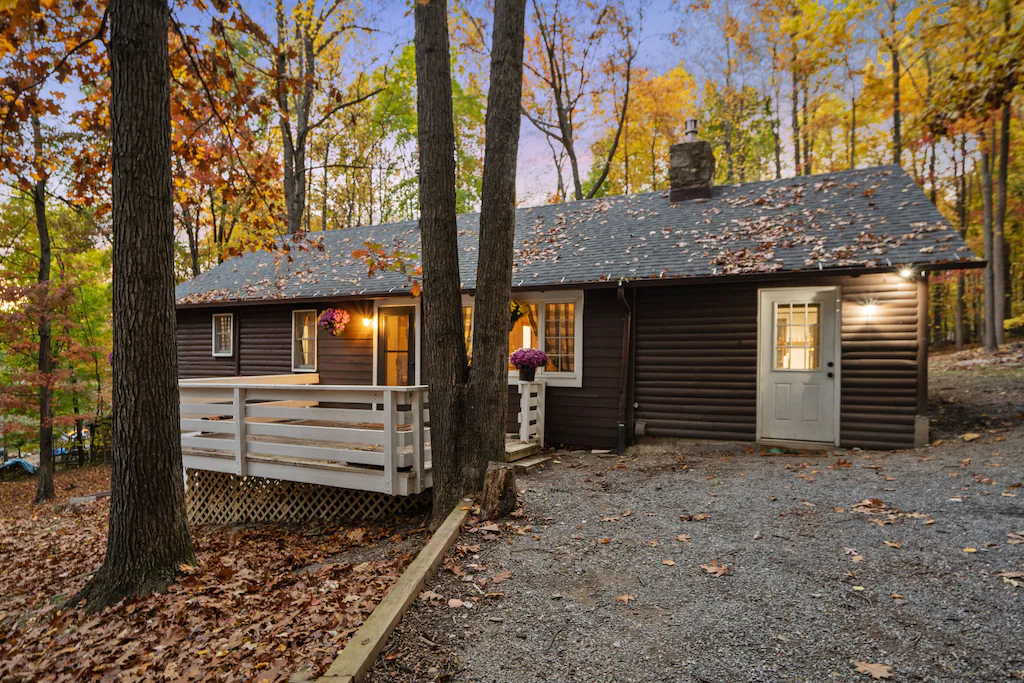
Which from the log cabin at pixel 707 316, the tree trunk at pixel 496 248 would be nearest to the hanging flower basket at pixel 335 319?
the log cabin at pixel 707 316

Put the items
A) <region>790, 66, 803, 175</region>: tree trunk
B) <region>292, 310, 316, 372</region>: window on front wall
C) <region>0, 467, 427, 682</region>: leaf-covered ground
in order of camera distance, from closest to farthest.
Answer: <region>0, 467, 427, 682</region>: leaf-covered ground, <region>292, 310, 316, 372</region>: window on front wall, <region>790, 66, 803, 175</region>: tree trunk

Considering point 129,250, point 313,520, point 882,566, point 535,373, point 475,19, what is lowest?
point 313,520

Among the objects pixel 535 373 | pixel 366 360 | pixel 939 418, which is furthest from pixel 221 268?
pixel 939 418

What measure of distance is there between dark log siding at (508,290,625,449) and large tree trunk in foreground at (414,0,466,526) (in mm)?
3995

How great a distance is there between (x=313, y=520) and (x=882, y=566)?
5.56 meters

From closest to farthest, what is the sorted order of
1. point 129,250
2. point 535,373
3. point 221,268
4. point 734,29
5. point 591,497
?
1. point 129,250
2. point 591,497
3. point 535,373
4. point 221,268
5. point 734,29

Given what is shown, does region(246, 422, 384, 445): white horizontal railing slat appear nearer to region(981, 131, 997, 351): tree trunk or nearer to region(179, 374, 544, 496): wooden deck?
region(179, 374, 544, 496): wooden deck

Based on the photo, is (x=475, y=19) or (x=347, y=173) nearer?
(x=475, y=19)

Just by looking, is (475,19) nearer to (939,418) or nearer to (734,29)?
(734,29)

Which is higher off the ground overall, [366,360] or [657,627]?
[366,360]

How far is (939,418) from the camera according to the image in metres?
8.69

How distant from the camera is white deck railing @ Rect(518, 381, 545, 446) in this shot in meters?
8.03

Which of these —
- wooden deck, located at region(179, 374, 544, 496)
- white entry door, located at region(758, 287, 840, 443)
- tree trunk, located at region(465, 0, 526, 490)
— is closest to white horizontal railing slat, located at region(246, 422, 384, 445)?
wooden deck, located at region(179, 374, 544, 496)

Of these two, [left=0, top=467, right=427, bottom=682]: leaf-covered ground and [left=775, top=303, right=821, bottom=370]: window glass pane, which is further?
[left=775, top=303, right=821, bottom=370]: window glass pane
